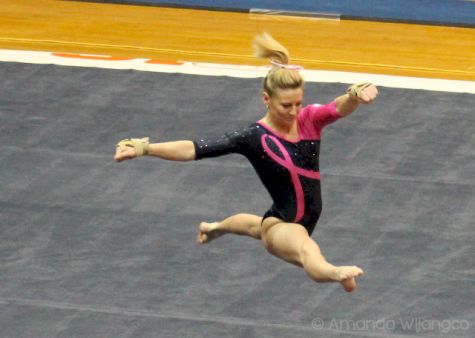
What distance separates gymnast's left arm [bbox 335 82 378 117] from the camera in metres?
6.11

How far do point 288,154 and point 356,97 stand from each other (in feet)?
1.66

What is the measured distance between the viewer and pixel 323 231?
9039 mm

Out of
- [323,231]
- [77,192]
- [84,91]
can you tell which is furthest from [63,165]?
[323,231]

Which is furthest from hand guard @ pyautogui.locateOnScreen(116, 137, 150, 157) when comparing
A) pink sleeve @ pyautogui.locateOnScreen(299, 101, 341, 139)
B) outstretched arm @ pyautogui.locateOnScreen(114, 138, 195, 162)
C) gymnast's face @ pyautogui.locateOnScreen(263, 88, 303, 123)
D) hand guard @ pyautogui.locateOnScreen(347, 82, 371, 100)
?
hand guard @ pyautogui.locateOnScreen(347, 82, 371, 100)

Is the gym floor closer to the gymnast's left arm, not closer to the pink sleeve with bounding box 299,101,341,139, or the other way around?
the pink sleeve with bounding box 299,101,341,139

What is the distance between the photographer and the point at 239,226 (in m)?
6.86

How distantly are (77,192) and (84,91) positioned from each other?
1912mm

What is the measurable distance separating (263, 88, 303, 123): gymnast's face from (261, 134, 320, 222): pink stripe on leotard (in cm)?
14

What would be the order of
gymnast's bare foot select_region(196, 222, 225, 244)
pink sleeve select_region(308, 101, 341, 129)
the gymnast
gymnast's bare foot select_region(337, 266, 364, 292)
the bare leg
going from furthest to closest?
gymnast's bare foot select_region(196, 222, 225, 244) → the bare leg → pink sleeve select_region(308, 101, 341, 129) → the gymnast → gymnast's bare foot select_region(337, 266, 364, 292)

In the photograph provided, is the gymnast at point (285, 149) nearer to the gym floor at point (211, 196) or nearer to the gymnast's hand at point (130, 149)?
the gymnast's hand at point (130, 149)

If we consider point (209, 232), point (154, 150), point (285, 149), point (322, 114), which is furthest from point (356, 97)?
point (209, 232)

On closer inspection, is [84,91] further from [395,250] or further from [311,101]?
[395,250]

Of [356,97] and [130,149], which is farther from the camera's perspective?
[356,97]

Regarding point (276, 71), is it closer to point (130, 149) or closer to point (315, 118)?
point (315, 118)
